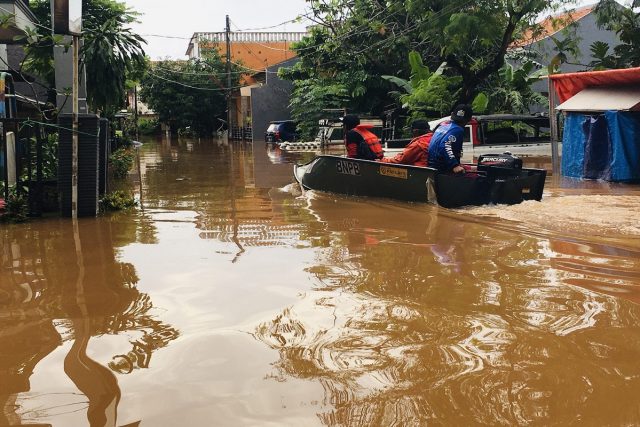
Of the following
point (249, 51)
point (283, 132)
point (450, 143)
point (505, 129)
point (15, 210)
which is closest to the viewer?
point (15, 210)

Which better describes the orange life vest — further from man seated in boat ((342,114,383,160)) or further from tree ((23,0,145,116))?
tree ((23,0,145,116))

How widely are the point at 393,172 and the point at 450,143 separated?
1178 mm

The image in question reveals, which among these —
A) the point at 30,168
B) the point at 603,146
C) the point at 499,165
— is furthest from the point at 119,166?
the point at 603,146

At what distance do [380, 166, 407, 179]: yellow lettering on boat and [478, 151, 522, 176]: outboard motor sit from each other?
1.20 metres

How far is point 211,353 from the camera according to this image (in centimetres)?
407

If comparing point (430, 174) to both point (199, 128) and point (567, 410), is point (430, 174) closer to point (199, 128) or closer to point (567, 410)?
point (567, 410)

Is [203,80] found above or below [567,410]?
above

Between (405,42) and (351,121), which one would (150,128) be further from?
(351,121)

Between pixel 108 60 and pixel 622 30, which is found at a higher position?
pixel 622 30

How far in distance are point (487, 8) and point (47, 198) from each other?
1541 cm

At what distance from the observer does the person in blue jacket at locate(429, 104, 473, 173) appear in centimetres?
997

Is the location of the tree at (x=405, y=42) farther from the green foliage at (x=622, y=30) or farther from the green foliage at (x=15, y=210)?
the green foliage at (x=15, y=210)

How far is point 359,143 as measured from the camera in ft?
39.1

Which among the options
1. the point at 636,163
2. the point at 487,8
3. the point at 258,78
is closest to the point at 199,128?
the point at 258,78
